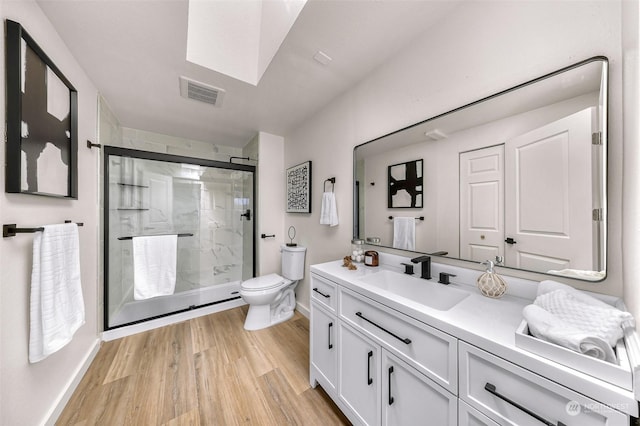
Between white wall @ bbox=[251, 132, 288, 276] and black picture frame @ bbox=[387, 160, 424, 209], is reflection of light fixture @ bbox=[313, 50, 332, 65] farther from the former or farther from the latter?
white wall @ bbox=[251, 132, 288, 276]

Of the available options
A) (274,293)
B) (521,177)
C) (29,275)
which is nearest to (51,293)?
(29,275)

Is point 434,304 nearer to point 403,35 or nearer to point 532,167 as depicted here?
point 532,167

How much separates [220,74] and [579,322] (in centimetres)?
222

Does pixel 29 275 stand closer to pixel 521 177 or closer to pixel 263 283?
pixel 263 283

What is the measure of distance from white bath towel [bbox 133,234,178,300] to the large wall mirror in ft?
7.33

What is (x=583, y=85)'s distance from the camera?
79cm

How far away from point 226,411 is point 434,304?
4.41 ft

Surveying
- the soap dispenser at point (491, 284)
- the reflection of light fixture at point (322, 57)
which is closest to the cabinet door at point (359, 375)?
the soap dispenser at point (491, 284)

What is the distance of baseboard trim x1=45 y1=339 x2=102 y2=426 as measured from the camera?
1163 mm

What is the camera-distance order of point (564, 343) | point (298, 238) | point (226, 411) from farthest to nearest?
point (298, 238) → point (226, 411) → point (564, 343)

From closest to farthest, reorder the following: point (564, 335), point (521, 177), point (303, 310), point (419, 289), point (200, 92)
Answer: point (564, 335) → point (521, 177) → point (419, 289) → point (200, 92) → point (303, 310)

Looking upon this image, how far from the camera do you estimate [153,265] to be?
2.09 metres

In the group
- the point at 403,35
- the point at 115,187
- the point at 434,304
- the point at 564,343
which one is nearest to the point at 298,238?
the point at 434,304

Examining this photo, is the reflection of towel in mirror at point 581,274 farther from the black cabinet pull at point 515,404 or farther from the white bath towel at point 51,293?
the white bath towel at point 51,293
